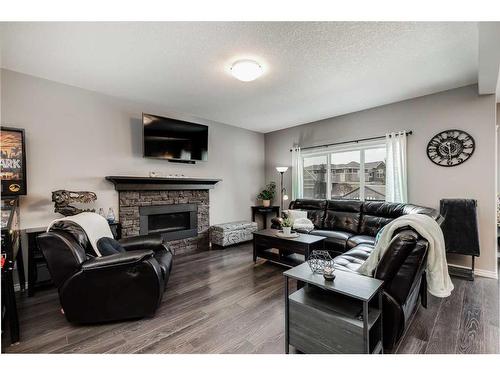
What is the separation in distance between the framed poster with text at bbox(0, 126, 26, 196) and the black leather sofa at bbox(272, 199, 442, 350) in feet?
11.0

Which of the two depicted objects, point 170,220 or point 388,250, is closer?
point 388,250

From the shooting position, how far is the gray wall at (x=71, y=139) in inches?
109

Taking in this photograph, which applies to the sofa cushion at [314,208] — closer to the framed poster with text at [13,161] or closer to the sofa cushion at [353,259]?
the sofa cushion at [353,259]

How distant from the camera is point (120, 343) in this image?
69.2 inches

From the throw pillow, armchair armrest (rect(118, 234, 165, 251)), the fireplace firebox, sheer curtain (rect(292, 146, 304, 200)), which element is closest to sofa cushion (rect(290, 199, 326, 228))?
the throw pillow

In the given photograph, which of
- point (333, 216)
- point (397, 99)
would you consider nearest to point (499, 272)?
point (333, 216)

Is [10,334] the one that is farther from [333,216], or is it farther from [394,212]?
[394,212]

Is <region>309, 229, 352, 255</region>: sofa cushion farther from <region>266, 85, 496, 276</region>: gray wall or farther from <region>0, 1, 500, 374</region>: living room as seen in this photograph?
<region>266, 85, 496, 276</region>: gray wall

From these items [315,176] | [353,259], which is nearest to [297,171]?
[315,176]

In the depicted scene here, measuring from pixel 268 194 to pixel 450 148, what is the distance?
10.8ft

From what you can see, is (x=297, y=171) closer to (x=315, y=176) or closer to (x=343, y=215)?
(x=315, y=176)

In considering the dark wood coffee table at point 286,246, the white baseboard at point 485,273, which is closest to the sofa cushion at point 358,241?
the dark wood coffee table at point 286,246

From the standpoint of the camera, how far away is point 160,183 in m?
3.89

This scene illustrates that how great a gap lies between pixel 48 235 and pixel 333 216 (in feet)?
12.4
